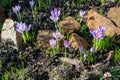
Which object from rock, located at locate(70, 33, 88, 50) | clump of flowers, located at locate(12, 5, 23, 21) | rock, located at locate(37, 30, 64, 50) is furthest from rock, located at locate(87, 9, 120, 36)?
clump of flowers, located at locate(12, 5, 23, 21)

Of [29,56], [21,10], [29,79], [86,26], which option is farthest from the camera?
[21,10]

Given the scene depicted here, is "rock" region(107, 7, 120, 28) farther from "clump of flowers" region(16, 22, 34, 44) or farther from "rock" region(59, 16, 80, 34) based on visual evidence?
"clump of flowers" region(16, 22, 34, 44)

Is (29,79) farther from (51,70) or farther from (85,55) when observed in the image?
(85,55)

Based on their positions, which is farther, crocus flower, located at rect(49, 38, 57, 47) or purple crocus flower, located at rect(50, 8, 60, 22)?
purple crocus flower, located at rect(50, 8, 60, 22)

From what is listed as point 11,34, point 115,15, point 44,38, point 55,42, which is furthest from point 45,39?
point 115,15

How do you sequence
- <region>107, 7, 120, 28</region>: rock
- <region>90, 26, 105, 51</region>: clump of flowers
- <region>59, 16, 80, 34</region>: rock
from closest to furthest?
<region>90, 26, 105, 51</region>: clump of flowers < <region>59, 16, 80, 34</region>: rock < <region>107, 7, 120, 28</region>: rock

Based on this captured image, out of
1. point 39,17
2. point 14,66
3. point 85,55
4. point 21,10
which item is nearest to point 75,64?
point 85,55
